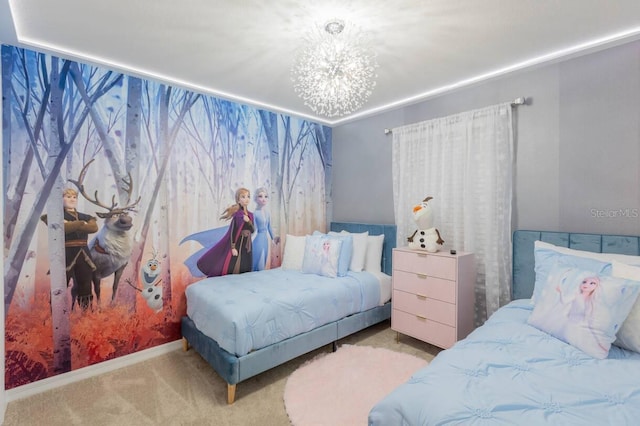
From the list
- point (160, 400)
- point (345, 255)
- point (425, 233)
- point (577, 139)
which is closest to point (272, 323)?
point (160, 400)

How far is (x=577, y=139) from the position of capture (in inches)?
90.8

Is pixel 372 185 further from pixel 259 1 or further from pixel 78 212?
pixel 78 212

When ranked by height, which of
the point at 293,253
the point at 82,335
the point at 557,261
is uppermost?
the point at 557,261

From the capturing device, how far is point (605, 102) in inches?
86.4

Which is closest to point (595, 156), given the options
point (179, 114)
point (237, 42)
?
point (237, 42)

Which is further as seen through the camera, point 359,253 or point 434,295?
point 359,253

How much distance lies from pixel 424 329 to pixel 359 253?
3.29ft

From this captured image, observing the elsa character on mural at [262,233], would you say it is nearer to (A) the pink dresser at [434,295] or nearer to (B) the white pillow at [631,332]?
(A) the pink dresser at [434,295]

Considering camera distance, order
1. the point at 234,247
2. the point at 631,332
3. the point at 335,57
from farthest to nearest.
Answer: the point at 234,247 < the point at 335,57 < the point at 631,332

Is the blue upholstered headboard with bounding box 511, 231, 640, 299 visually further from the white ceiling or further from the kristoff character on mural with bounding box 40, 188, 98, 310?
the kristoff character on mural with bounding box 40, 188, 98, 310

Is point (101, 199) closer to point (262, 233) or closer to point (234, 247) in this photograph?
point (234, 247)

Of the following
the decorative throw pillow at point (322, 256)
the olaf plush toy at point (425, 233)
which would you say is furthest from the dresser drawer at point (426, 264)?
the decorative throw pillow at point (322, 256)

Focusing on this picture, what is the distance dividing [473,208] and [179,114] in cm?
294

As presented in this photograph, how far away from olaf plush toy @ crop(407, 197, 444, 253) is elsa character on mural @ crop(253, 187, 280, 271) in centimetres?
165
